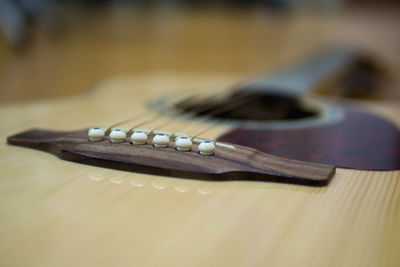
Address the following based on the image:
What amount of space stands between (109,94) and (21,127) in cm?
33

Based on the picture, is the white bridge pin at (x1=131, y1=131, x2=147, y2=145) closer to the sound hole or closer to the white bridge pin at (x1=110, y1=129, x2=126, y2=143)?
the white bridge pin at (x1=110, y1=129, x2=126, y2=143)

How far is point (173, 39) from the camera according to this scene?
228cm

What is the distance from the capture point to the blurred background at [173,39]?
1352mm

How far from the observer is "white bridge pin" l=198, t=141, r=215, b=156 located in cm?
42

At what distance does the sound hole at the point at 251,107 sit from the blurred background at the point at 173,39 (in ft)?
1.19

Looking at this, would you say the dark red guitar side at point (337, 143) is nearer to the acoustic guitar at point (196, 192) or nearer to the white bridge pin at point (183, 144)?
the acoustic guitar at point (196, 192)

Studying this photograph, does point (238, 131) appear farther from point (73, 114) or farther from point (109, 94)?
point (109, 94)

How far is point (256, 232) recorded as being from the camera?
30 cm

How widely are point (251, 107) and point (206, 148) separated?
0.43 metres

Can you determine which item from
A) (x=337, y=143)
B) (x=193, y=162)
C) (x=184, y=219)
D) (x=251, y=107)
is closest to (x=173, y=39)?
(x=251, y=107)

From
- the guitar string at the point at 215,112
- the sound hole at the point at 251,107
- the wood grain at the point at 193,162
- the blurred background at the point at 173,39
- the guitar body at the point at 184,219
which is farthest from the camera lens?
the blurred background at the point at 173,39

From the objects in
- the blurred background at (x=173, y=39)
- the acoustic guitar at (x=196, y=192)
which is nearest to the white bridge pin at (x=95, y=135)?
the acoustic guitar at (x=196, y=192)

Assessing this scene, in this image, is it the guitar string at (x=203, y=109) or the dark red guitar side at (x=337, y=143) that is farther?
the guitar string at (x=203, y=109)

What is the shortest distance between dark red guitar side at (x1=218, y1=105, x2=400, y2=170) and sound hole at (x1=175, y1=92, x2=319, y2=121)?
0.50 feet
